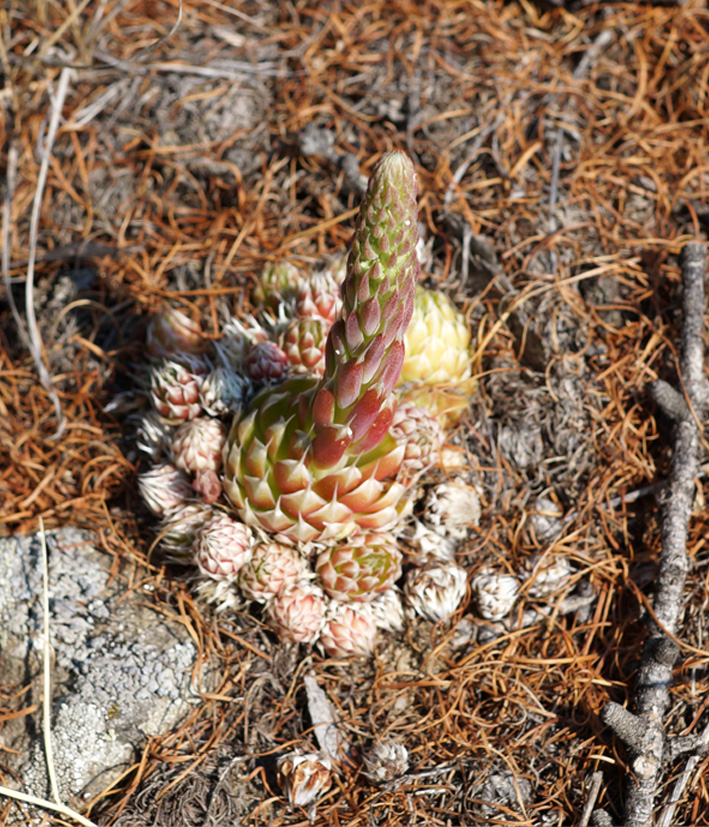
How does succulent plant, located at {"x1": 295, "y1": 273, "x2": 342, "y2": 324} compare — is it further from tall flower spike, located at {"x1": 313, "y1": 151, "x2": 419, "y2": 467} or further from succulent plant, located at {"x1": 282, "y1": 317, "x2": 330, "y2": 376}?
tall flower spike, located at {"x1": 313, "y1": 151, "x2": 419, "y2": 467}

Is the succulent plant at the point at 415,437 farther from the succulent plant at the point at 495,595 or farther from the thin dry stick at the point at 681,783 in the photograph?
the thin dry stick at the point at 681,783

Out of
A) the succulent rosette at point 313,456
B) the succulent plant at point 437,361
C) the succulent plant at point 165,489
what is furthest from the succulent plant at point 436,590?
the succulent plant at point 165,489

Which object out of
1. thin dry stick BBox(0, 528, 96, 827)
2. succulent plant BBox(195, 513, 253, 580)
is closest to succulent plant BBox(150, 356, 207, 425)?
succulent plant BBox(195, 513, 253, 580)

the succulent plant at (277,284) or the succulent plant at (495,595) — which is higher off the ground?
the succulent plant at (277,284)

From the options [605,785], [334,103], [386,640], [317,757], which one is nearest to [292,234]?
[334,103]

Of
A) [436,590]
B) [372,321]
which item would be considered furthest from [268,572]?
[372,321]

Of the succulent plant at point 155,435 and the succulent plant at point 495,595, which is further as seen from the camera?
the succulent plant at point 155,435
